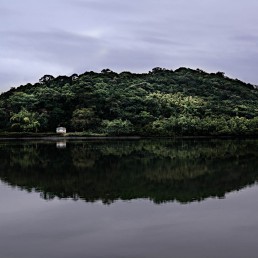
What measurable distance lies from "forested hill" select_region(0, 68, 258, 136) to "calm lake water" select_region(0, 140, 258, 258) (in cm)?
3213

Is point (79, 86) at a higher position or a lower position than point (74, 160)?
higher

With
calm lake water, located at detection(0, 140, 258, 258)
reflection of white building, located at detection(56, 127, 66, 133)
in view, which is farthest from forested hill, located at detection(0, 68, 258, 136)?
calm lake water, located at detection(0, 140, 258, 258)

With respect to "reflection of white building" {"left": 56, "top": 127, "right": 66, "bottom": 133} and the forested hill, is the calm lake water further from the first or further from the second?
"reflection of white building" {"left": 56, "top": 127, "right": 66, "bottom": 133}

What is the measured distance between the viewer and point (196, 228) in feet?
29.2

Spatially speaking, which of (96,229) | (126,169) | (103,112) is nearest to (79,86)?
(103,112)

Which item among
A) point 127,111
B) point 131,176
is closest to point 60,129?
point 127,111

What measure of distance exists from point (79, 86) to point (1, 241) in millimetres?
56521

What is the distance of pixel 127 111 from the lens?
5881 cm

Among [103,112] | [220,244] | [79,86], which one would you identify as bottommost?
[220,244]

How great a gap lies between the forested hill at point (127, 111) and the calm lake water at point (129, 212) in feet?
105

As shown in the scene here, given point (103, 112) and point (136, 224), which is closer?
point (136, 224)

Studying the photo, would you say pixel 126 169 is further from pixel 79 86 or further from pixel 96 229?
pixel 79 86

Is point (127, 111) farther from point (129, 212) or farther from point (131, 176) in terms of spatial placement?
point (129, 212)

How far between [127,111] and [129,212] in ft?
159
